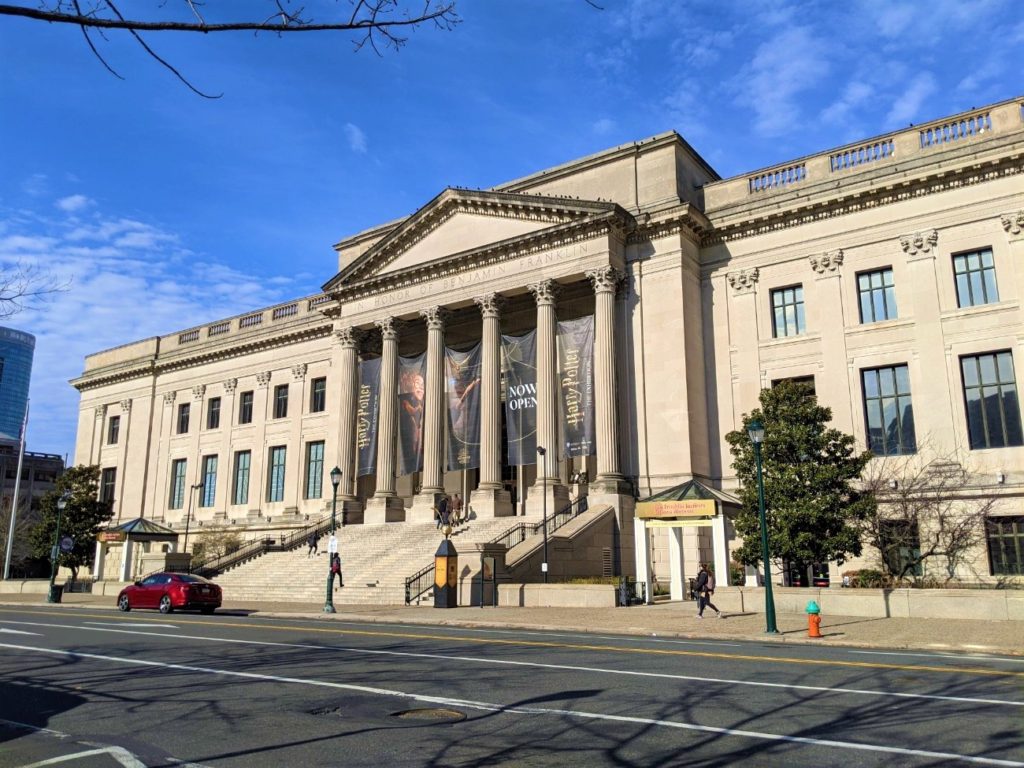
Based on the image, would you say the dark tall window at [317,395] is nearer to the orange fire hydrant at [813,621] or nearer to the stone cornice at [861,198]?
the stone cornice at [861,198]

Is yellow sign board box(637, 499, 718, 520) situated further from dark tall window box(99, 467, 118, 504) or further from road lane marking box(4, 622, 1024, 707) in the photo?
dark tall window box(99, 467, 118, 504)

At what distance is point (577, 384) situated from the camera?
119 ft

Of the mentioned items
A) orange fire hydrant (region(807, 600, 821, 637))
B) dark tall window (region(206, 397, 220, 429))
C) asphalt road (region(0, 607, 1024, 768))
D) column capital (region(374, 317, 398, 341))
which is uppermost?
column capital (region(374, 317, 398, 341))

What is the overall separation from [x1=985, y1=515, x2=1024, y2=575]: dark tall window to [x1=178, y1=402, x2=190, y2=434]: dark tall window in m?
48.9

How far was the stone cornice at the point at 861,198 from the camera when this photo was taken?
3086cm

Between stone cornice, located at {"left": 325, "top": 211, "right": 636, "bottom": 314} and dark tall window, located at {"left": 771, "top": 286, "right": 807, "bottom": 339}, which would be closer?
dark tall window, located at {"left": 771, "top": 286, "right": 807, "bottom": 339}

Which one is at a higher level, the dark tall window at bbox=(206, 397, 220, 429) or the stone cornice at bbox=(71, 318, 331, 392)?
the stone cornice at bbox=(71, 318, 331, 392)

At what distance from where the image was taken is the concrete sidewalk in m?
17.0

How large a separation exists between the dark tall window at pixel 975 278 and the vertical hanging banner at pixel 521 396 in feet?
56.2

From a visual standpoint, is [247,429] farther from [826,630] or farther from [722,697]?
[722,697]

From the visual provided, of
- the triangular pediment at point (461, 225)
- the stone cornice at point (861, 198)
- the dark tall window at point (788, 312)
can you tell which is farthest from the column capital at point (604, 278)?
the dark tall window at point (788, 312)

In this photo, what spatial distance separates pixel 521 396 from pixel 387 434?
783cm

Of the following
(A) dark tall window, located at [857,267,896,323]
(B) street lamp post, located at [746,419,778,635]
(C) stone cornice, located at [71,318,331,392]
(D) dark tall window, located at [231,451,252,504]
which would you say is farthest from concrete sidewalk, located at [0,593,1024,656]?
(C) stone cornice, located at [71,318,331,392]

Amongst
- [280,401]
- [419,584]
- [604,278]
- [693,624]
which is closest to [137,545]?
[280,401]
